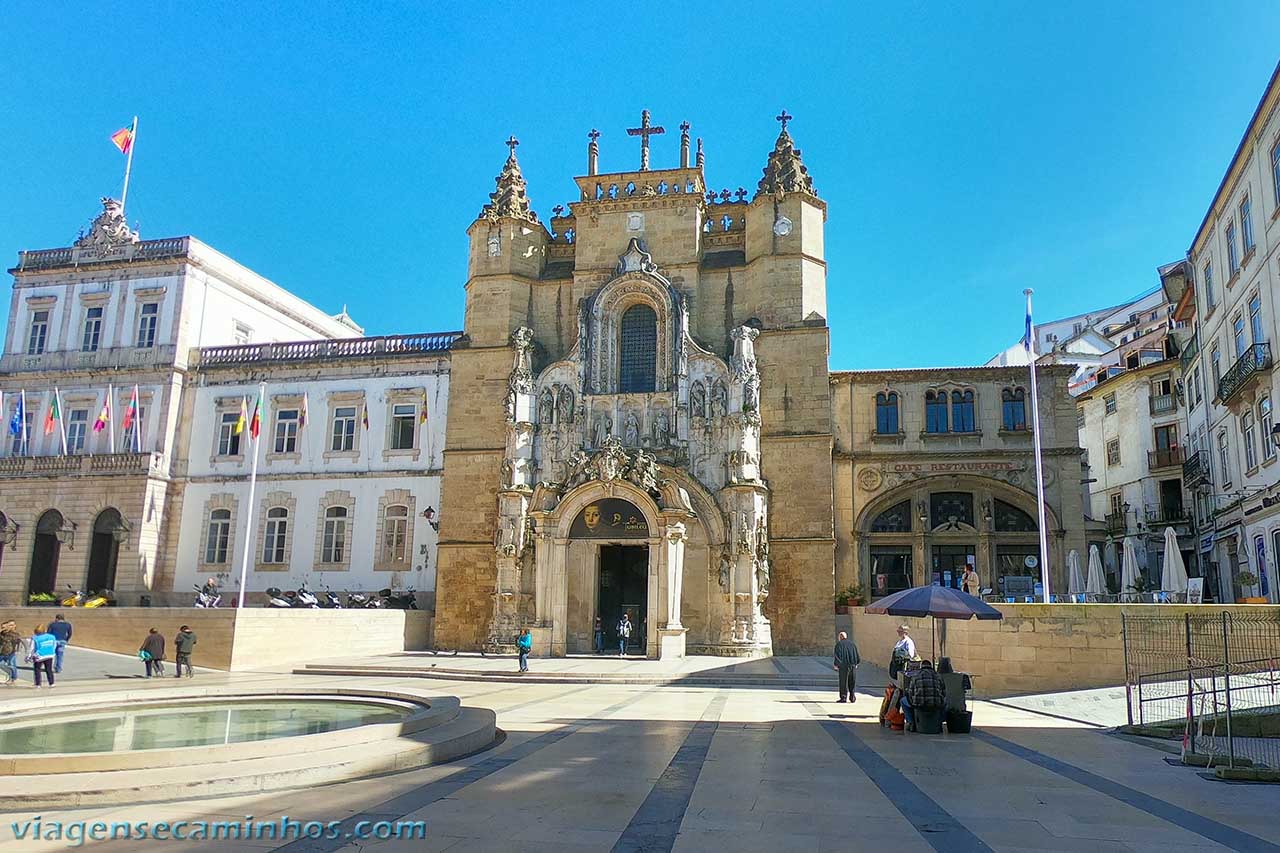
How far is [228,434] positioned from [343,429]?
15.8 feet

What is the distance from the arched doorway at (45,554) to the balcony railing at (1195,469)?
43852 mm

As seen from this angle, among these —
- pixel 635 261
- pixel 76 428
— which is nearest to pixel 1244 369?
pixel 635 261

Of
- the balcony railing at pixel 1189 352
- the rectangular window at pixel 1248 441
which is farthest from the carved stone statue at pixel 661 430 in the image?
the balcony railing at pixel 1189 352

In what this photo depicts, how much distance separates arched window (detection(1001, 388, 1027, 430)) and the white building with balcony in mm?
31585

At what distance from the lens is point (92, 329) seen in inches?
1476

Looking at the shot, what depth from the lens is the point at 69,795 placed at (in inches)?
344

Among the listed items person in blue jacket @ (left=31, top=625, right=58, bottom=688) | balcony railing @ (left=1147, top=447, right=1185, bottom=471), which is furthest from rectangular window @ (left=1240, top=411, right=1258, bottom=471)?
person in blue jacket @ (left=31, top=625, right=58, bottom=688)

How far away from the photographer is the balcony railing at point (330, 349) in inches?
1417

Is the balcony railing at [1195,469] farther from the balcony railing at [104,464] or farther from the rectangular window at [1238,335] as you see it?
the balcony railing at [104,464]

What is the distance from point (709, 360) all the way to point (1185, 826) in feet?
78.4

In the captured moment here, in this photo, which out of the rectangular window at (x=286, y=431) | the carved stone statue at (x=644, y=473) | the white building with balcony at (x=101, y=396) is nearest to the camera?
the carved stone statue at (x=644, y=473)

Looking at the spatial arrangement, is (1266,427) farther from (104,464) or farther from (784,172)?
(104,464)

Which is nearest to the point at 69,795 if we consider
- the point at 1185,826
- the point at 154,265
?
the point at 1185,826

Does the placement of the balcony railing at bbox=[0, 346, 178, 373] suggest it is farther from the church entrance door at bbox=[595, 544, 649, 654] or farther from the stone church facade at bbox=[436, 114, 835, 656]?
the church entrance door at bbox=[595, 544, 649, 654]
